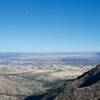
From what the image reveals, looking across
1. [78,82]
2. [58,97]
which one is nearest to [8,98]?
[78,82]

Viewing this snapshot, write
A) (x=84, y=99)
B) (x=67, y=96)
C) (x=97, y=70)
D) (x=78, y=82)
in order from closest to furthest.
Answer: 1. (x=84, y=99)
2. (x=67, y=96)
3. (x=78, y=82)
4. (x=97, y=70)

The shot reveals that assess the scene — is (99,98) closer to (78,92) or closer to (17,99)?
(78,92)

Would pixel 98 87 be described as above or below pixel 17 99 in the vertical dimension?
above

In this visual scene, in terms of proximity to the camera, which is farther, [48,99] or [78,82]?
[78,82]

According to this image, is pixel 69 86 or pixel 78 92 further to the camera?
pixel 69 86

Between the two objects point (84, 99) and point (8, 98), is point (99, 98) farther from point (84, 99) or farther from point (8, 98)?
point (8, 98)

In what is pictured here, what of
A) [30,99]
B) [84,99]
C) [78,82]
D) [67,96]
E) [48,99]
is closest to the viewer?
[84,99]

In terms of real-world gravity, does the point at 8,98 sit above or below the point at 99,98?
below

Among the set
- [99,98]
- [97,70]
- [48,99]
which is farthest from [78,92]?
[97,70]

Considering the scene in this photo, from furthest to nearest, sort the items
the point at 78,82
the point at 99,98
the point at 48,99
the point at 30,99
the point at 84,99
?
the point at 30,99
the point at 78,82
the point at 48,99
the point at 84,99
the point at 99,98
